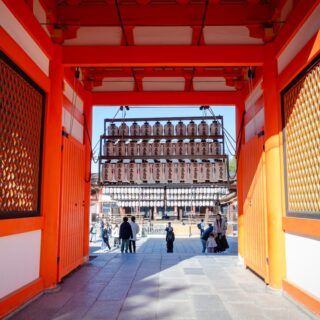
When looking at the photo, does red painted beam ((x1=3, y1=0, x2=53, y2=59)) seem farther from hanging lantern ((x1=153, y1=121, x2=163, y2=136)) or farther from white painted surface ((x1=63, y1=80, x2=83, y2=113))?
hanging lantern ((x1=153, y1=121, x2=163, y2=136))

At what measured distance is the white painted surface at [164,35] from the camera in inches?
262

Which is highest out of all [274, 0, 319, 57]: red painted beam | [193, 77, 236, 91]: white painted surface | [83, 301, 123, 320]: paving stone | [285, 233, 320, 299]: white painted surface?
[193, 77, 236, 91]: white painted surface

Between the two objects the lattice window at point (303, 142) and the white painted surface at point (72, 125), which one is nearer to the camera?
the lattice window at point (303, 142)

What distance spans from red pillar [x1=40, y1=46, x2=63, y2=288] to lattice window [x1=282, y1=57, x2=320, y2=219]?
3.73m

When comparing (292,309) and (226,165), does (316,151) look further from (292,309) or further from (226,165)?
(226,165)

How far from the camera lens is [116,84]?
896 cm

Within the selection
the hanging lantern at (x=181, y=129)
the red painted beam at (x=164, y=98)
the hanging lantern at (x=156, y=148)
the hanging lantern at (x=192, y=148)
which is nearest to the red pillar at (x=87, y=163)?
the red painted beam at (x=164, y=98)

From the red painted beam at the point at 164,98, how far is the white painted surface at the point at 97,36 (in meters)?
2.33

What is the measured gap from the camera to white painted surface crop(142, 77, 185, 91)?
345 inches

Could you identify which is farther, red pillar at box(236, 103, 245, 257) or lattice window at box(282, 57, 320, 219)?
red pillar at box(236, 103, 245, 257)

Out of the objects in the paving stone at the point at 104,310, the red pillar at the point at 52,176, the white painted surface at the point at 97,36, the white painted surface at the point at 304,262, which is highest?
the white painted surface at the point at 97,36

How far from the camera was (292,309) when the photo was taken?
186 inches

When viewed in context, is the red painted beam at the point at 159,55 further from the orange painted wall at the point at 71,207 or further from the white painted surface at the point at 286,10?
the orange painted wall at the point at 71,207

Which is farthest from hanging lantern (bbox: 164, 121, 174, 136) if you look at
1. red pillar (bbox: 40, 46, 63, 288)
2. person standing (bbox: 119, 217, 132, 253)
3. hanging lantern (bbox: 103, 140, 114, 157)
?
red pillar (bbox: 40, 46, 63, 288)
